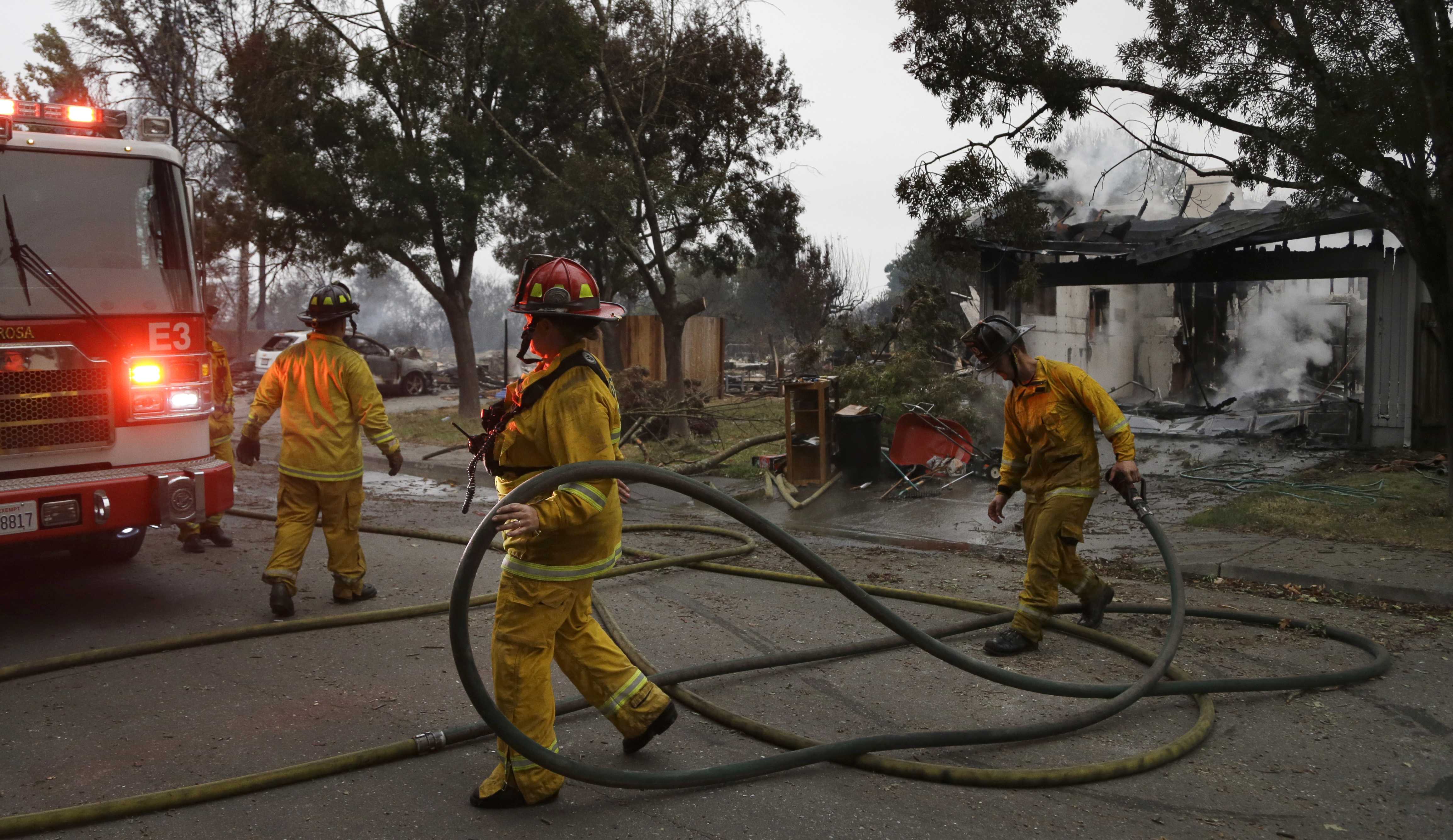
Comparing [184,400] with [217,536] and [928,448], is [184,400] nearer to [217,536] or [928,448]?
[217,536]

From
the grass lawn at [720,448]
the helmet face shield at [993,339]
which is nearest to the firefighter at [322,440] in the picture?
the helmet face shield at [993,339]

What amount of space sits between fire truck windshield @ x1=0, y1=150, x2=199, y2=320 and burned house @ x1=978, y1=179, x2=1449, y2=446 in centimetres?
846

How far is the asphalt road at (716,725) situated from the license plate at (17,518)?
0.64 meters

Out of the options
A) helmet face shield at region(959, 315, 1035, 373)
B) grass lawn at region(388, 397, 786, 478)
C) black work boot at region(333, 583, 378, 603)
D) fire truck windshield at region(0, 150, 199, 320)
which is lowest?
black work boot at region(333, 583, 378, 603)

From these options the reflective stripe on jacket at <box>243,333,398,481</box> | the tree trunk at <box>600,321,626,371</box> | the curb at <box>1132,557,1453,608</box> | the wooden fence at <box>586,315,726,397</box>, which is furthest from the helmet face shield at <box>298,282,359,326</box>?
the tree trunk at <box>600,321,626,371</box>

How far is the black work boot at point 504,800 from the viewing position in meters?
3.37

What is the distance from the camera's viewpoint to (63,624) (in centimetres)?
575

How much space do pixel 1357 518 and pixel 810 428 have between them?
5255 mm

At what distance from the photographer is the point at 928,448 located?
37.1 ft

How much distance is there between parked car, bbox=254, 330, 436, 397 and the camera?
89.6 ft

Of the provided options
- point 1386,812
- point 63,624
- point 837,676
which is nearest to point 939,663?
point 837,676

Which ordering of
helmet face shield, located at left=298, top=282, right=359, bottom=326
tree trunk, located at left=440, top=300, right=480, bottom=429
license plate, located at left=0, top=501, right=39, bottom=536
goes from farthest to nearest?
tree trunk, located at left=440, top=300, right=480, bottom=429
helmet face shield, located at left=298, top=282, right=359, bottom=326
license plate, located at left=0, top=501, right=39, bottom=536

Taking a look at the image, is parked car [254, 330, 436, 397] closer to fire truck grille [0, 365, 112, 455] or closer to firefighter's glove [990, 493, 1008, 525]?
fire truck grille [0, 365, 112, 455]

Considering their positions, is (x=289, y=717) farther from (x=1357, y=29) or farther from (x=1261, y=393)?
(x=1261, y=393)
